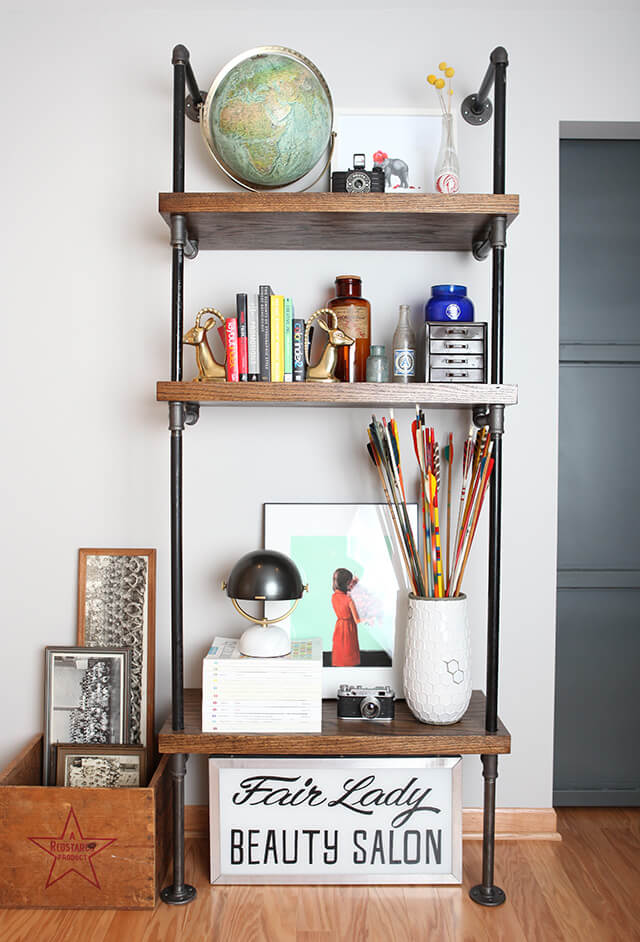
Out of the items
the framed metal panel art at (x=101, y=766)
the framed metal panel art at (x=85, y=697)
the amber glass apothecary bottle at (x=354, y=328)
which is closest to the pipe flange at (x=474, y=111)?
the amber glass apothecary bottle at (x=354, y=328)

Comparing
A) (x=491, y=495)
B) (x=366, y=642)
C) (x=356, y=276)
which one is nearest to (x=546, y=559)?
(x=491, y=495)

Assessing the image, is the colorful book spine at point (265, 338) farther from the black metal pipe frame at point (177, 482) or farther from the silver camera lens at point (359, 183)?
the silver camera lens at point (359, 183)

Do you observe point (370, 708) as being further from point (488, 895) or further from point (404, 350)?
point (404, 350)

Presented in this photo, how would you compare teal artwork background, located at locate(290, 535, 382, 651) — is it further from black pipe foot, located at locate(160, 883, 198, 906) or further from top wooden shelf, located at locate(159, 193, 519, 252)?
top wooden shelf, located at locate(159, 193, 519, 252)

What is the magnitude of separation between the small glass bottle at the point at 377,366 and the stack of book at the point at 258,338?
0.62ft

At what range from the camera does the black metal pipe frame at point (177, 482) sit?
1840 mm

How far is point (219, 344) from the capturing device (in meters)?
2.15

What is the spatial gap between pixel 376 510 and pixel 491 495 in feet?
1.20

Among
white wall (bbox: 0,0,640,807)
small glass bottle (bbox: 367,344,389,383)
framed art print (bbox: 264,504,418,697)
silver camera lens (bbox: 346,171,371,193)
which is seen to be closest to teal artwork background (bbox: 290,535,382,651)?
framed art print (bbox: 264,504,418,697)

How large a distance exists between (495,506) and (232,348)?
73 cm

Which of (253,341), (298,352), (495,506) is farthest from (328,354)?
(495,506)

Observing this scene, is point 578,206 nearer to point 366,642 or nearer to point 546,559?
point 546,559

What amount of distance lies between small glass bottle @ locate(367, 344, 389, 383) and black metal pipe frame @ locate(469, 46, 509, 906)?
0.84 feet

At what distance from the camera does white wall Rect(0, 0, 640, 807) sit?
213 centimetres
